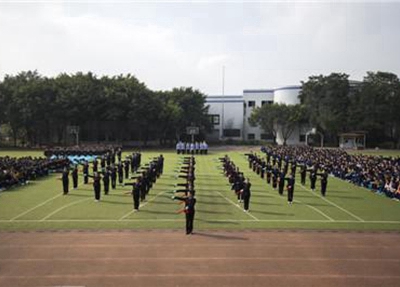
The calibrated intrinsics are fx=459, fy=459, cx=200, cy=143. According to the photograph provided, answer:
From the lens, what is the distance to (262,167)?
2672 centimetres

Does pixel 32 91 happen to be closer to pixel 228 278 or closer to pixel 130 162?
pixel 130 162

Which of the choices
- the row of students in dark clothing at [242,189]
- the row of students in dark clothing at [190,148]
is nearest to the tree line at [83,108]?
the row of students in dark clothing at [190,148]

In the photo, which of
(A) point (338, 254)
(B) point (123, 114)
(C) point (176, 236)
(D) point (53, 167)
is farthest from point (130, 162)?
(B) point (123, 114)

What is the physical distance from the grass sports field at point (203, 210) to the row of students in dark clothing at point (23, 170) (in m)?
0.73

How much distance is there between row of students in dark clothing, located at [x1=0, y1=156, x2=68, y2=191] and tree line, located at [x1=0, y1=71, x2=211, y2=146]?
2617 centimetres

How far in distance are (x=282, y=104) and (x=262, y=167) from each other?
40993 millimetres

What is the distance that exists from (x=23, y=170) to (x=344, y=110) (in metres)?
50.3

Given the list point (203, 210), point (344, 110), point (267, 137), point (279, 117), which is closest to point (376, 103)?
point (344, 110)

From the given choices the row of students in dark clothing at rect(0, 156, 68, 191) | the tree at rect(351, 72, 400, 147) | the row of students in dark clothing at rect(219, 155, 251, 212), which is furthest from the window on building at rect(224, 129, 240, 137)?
the row of students in dark clothing at rect(219, 155, 251, 212)

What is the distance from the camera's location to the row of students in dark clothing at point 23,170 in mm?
21389

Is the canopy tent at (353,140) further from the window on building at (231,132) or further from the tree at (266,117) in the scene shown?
the window on building at (231,132)

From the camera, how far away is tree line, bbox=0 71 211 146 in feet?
175

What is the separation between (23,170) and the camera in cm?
2356

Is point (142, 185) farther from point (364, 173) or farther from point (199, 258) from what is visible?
point (364, 173)
